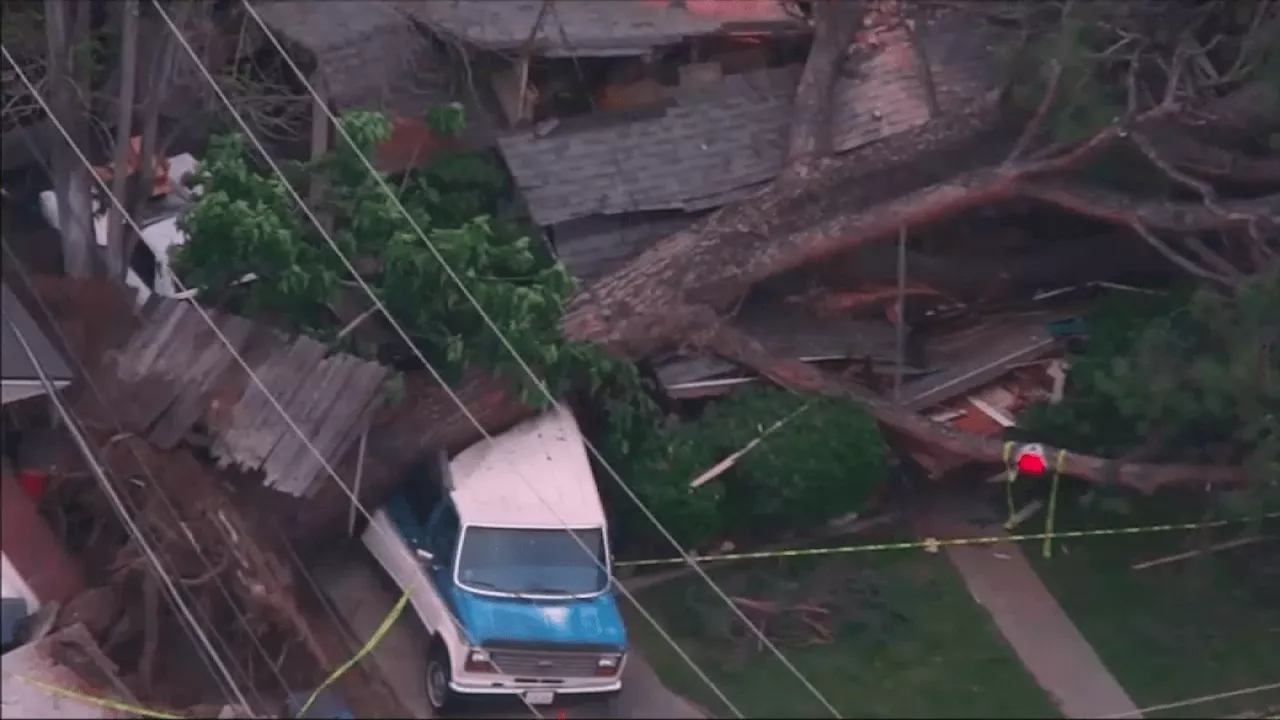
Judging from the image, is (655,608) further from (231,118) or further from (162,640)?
(231,118)

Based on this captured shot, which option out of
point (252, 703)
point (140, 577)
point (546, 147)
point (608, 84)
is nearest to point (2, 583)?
point (140, 577)

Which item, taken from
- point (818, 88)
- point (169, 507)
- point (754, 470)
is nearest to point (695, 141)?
point (818, 88)

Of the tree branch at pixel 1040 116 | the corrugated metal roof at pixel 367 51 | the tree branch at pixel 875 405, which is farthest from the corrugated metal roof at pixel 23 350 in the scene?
the tree branch at pixel 1040 116

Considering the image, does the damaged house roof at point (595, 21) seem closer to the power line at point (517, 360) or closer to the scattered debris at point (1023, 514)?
the power line at point (517, 360)

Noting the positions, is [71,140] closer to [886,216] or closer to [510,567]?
[510,567]

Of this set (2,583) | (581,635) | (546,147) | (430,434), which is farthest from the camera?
(546,147)
